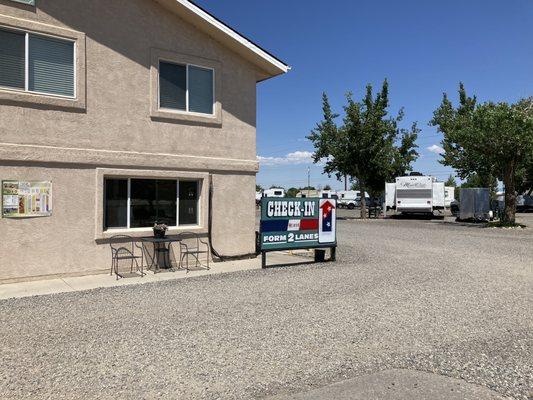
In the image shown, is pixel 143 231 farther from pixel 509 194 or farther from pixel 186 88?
pixel 509 194

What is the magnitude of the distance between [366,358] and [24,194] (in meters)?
7.57

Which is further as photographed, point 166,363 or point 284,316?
point 284,316

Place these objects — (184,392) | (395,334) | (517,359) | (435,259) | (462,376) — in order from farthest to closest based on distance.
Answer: (435,259), (395,334), (517,359), (462,376), (184,392)

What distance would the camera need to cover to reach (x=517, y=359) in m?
5.33

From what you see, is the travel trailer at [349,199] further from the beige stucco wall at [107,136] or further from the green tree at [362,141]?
the beige stucco wall at [107,136]

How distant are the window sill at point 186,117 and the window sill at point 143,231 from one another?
8.53 feet

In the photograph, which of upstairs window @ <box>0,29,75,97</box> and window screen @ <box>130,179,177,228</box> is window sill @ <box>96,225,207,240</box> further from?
upstairs window @ <box>0,29,75,97</box>

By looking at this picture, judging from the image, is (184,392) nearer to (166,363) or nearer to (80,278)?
(166,363)

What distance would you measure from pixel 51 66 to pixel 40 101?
33.3 inches

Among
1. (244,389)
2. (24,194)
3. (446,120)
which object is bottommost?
(244,389)

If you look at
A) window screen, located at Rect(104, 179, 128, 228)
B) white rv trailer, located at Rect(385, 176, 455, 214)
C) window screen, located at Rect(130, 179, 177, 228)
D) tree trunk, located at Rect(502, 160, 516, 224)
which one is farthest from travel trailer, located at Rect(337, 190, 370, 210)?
window screen, located at Rect(104, 179, 128, 228)

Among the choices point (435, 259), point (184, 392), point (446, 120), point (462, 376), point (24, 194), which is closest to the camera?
point (184, 392)

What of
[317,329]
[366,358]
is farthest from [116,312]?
[366,358]

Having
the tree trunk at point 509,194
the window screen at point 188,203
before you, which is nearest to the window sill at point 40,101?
the window screen at point 188,203
